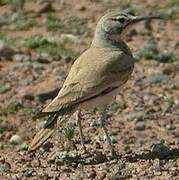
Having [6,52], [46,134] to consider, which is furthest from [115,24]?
[6,52]

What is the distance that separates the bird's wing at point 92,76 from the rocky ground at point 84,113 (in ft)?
2.22

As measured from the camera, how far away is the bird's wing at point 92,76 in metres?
8.26

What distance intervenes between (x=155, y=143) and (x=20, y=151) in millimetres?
1651

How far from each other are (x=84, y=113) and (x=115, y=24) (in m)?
1.80

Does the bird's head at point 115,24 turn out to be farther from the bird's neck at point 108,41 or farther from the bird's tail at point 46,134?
the bird's tail at point 46,134

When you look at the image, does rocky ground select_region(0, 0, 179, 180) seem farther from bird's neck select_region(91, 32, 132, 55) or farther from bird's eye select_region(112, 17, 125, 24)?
bird's eye select_region(112, 17, 125, 24)

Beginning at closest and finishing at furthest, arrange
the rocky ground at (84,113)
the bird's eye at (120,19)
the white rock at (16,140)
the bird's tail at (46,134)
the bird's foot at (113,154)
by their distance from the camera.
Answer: the bird's tail at (46,134) → the rocky ground at (84,113) → the bird's foot at (113,154) → the bird's eye at (120,19) → the white rock at (16,140)

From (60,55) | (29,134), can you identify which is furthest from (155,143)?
(60,55)

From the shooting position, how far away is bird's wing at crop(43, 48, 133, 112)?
8258 millimetres

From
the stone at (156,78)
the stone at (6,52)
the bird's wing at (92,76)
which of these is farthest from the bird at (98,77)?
the stone at (6,52)

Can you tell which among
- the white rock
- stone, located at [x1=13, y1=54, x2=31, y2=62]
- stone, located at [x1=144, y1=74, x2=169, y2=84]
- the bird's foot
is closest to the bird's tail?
the bird's foot

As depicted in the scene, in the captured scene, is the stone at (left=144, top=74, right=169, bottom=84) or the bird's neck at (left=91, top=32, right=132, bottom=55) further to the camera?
the stone at (left=144, top=74, right=169, bottom=84)

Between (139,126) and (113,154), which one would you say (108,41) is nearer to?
(113,154)

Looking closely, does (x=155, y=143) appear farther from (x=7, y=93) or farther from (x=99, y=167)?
(x=7, y=93)
